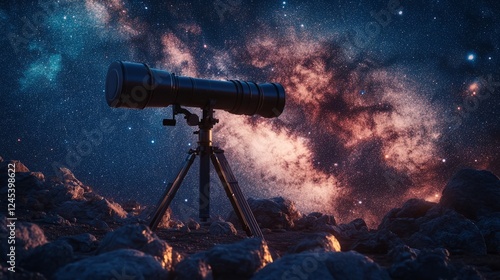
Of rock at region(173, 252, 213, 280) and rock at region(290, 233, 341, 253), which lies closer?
rock at region(173, 252, 213, 280)

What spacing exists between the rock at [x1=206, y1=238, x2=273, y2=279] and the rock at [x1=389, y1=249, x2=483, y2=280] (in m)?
1.06

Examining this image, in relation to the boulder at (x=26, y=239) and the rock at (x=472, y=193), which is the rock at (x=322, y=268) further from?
the rock at (x=472, y=193)

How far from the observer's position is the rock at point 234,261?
8.06ft

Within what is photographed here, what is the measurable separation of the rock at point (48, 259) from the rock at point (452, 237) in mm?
4655

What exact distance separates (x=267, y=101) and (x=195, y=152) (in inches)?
46.1

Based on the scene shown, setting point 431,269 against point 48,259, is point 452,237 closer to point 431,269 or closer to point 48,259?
point 431,269

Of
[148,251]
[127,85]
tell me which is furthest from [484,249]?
[127,85]

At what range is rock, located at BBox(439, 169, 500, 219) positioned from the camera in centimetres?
760

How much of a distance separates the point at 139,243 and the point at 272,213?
648cm

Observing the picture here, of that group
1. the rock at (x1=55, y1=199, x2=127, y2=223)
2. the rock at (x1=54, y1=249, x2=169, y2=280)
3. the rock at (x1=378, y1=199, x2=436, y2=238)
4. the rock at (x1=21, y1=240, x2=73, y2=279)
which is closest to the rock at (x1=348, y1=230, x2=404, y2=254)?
the rock at (x1=378, y1=199, x2=436, y2=238)

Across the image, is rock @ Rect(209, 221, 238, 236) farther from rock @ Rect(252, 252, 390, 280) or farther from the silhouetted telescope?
rock @ Rect(252, 252, 390, 280)

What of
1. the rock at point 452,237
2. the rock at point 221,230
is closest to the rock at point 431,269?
the rock at point 452,237

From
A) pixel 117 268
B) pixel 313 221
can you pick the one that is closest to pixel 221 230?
pixel 313 221

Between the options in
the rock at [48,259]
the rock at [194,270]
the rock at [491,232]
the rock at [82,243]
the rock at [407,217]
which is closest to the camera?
the rock at [194,270]
